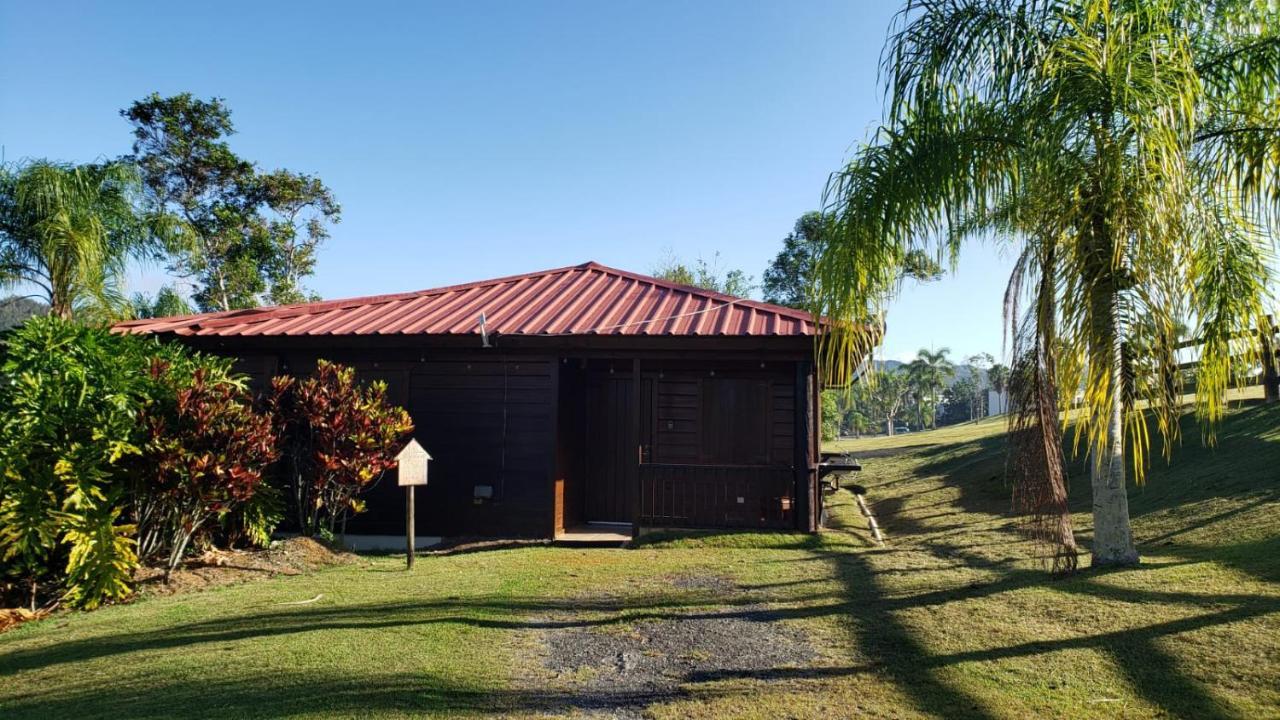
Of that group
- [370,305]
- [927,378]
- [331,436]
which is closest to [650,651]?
[331,436]

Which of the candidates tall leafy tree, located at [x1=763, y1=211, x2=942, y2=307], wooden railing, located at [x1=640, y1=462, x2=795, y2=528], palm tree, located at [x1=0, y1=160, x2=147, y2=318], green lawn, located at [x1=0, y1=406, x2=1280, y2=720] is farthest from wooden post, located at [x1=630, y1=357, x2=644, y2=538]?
tall leafy tree, located at [x1=763, y1=211, x2=942, y2=307]

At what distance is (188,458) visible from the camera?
6953mm

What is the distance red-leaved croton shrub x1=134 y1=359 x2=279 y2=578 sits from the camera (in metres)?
6.92

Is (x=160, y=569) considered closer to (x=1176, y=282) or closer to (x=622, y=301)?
(x=622, y=301)

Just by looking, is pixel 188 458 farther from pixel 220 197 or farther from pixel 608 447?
pixel 220 197

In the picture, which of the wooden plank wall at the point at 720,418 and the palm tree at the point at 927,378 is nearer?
the wooden plank wall at the point at 720,418

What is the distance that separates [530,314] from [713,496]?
386cm

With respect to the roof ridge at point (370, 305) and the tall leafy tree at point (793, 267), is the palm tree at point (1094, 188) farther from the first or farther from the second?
the tall leafy tree at point (793, 267)

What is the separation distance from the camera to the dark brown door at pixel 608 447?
36.8 feet

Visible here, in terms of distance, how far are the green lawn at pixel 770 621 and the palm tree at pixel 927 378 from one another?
242 ft

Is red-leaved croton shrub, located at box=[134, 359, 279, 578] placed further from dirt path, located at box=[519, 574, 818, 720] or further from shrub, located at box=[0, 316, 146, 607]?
dirt path, located at box=[519, 574, 818, 720]

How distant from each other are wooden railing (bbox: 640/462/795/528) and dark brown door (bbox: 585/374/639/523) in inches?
47.7

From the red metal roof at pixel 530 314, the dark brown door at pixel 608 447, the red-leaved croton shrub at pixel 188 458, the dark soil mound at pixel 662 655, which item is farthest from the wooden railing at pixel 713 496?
the red-leaved croton shrub at pixel 188 458

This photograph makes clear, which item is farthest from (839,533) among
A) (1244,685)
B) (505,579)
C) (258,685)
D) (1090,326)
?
(258,685)
